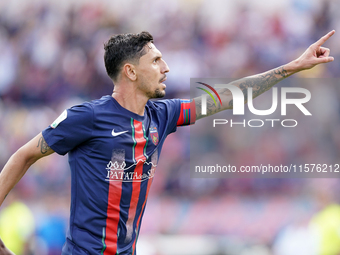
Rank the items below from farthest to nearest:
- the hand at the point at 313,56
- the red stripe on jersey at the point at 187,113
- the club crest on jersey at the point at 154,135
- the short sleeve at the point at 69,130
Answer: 1. the red stripe on jersey at the point at 187,113
2. the hand at the point at 313,56
3. the club crest on jersey at the point at 154,135
4. the short sleeve at the point at 69,130

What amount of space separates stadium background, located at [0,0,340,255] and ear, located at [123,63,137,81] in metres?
3.43

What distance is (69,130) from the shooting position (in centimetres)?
219

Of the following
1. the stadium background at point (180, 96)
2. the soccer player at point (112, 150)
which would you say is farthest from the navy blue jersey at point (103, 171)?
the stadium background at point (180, 96)

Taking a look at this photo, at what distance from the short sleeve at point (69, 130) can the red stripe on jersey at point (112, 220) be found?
0.33 meters

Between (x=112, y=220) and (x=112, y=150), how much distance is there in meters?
0.41

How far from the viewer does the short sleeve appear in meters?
2.19

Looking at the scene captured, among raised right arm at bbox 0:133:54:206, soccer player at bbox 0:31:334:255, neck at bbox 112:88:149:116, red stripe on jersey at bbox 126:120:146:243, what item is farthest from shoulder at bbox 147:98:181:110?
raised right arm at bbox 0:133:54:206

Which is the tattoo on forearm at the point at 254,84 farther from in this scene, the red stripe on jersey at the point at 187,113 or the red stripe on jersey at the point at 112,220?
the red stripe on jersey at the point at 112,220

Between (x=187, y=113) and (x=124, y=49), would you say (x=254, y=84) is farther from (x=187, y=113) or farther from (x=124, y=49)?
(x=124, y=49)

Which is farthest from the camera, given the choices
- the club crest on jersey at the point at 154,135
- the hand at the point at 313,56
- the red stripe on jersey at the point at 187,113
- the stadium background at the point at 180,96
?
the stadium background at the point at 180,96

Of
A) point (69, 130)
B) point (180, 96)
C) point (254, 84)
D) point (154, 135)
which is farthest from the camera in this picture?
point (180, 96)

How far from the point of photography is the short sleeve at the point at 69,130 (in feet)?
7.18

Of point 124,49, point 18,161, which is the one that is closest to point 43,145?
point 18,161

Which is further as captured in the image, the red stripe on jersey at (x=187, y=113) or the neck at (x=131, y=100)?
the red stripe on jersey at (x=187, y=113)
